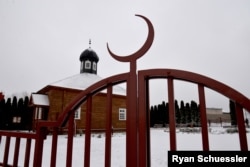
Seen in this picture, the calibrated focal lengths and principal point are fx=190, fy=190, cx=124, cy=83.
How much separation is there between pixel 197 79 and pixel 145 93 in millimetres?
372

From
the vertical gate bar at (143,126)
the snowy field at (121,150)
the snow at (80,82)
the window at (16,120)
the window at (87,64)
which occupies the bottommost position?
the snowy field at (121,150)

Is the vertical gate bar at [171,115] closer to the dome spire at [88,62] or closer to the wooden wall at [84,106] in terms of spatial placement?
the wooden wall at [84,106]

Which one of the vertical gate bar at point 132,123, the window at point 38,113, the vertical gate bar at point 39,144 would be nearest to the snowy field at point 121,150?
A: the vertical gate bar at point 39,144

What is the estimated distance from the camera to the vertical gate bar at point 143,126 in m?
1.31

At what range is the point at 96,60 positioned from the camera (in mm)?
22312

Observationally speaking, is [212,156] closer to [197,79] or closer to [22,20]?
[197,79]

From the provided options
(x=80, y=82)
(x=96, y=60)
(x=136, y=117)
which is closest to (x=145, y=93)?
(x=136, y=117)

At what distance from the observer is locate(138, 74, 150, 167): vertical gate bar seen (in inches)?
51.4

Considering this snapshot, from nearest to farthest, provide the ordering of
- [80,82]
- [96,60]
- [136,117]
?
[136,117]
[80,82]
[96,60]

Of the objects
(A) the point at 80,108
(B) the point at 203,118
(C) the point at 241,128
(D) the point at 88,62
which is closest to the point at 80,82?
(A) the point at 80,108

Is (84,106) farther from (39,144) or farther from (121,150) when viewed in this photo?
(39,144)

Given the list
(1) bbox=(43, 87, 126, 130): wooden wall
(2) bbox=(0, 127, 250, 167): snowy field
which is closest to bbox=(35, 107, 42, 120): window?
(1) bbox=(43, 87, 126, 130): wooden wall

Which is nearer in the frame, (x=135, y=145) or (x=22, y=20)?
(x=135, y=145)

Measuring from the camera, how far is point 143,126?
133 cm
